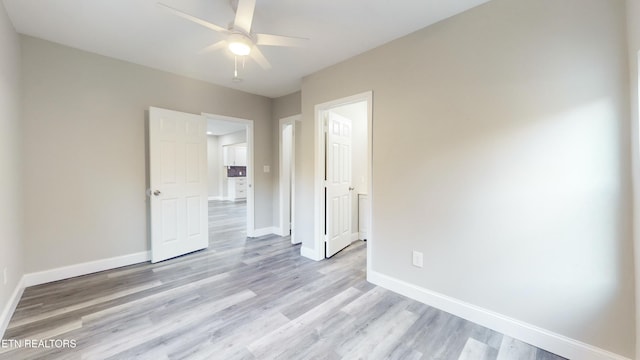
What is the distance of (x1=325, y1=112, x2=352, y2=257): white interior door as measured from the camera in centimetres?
341

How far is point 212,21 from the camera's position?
2.17m

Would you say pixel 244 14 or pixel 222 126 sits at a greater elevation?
pixel 222 126

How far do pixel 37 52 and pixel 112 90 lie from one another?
0.64 metres

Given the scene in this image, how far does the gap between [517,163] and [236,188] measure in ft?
29.8

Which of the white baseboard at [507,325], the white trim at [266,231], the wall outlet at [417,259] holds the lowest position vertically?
the white baseboard at [507,325]

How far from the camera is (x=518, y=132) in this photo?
1.80 meters

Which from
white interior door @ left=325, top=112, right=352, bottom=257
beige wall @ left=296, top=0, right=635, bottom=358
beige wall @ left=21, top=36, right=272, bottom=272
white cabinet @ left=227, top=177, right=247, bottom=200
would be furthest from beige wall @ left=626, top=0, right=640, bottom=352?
white cabinet @ left=227, top=177, right=247, bottom=200

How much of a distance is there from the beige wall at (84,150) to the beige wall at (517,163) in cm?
299

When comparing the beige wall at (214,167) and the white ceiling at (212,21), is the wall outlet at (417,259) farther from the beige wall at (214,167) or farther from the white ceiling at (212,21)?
the beige wall at (214,167)

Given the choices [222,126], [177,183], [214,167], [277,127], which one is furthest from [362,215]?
[214,167]

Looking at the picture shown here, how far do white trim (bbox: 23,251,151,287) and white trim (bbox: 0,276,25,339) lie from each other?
0.12m

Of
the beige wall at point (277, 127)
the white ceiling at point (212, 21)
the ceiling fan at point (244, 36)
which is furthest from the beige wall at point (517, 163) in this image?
the beige wall at point (277, 127)

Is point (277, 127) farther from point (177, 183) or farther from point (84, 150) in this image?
point (84, 150)

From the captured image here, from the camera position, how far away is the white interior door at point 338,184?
341 centimetres
